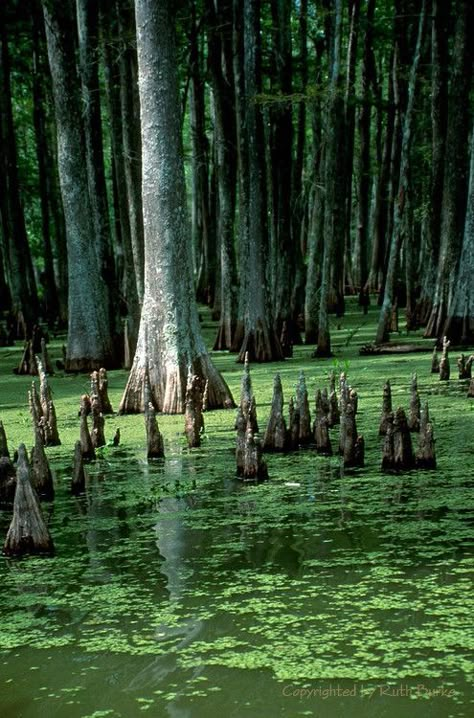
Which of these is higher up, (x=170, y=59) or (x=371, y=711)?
(x=170, y=59)

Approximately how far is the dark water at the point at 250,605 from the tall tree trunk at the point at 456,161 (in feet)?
29.0

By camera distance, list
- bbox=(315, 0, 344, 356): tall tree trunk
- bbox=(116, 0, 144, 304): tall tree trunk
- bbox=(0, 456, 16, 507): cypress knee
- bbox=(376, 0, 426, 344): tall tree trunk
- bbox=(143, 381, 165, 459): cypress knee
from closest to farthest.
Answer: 1. bbox=(0, 456, 16, 507): cypress knee
2. bbox=(143, 381, 165, 459): cypress knee
3. bbox=(116, 0, 144, 304): tall tree trunk
4. bbox=(315, 0, 344, 356): tall tree trunk
5. bbox=(376, 0, 426, 344): tall tree trunk

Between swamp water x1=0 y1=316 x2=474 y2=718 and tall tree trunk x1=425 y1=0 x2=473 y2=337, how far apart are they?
8297mm

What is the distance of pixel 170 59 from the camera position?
28.4ft

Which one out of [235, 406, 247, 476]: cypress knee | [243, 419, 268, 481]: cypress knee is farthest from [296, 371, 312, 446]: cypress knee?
[243, 419, 268, 481]: cypress knee

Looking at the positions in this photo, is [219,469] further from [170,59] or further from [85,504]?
[170,59]

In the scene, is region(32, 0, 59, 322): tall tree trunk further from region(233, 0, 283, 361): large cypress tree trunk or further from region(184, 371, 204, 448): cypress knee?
region(184, 371, 204, 448): cypress knee

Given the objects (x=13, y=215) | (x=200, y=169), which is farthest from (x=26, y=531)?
(x=200, y=169)

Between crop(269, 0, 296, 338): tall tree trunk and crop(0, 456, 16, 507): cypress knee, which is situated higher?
crop(269, 0, 296, 338): tall tree trunk

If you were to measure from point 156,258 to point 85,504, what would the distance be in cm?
373

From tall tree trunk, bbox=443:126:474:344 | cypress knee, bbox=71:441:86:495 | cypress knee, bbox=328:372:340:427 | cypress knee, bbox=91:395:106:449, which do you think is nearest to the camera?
cypress knee, bbox=71:441:86:495

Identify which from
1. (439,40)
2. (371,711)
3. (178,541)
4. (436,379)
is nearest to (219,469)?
(178,541)

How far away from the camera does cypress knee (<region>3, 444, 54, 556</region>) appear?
13.8ft

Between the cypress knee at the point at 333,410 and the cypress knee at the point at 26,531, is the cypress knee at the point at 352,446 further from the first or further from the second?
the cypress knee at the point at 26,531
